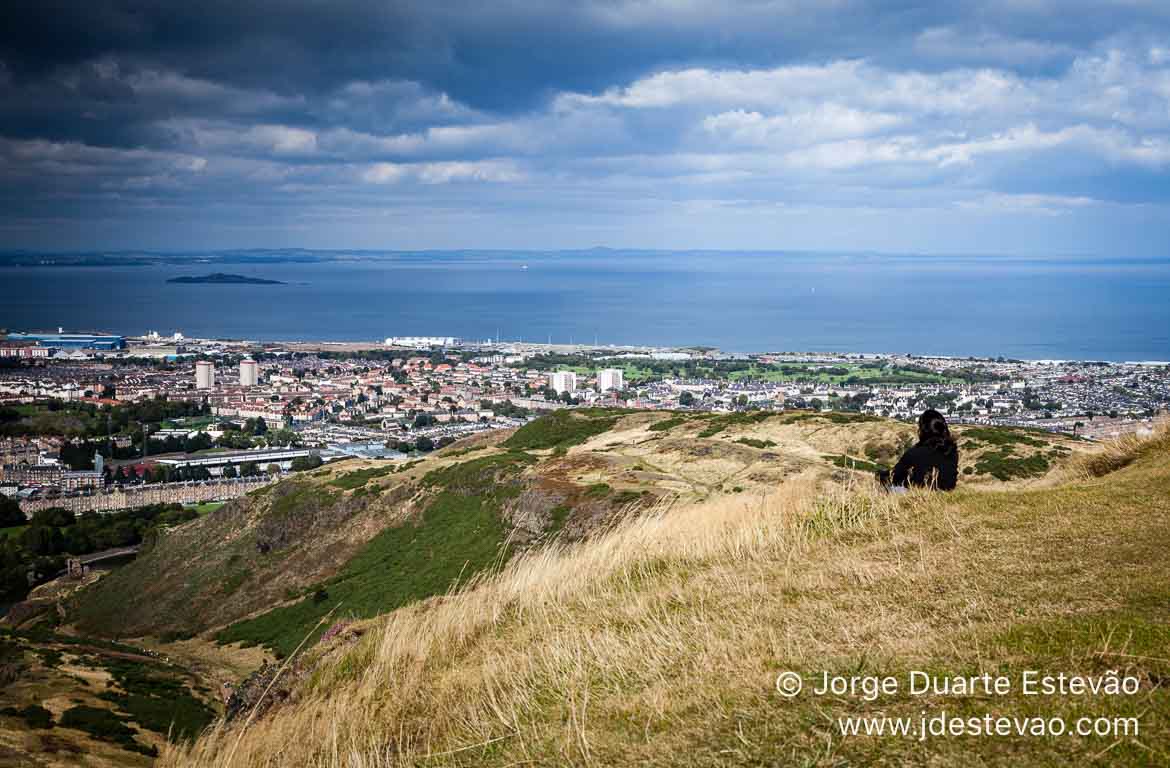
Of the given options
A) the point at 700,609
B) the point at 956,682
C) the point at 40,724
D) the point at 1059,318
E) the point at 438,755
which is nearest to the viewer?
the point at 956,682

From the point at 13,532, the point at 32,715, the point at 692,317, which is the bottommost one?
the point at 13,532

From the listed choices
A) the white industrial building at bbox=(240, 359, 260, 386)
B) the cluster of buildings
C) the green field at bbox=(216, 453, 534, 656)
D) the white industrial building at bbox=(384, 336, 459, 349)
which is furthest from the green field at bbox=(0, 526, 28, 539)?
the white industrial building at bbox=(384, 336, 459, 349)

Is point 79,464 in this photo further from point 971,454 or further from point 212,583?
point 971,454

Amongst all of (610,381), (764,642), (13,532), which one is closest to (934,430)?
(764,642)

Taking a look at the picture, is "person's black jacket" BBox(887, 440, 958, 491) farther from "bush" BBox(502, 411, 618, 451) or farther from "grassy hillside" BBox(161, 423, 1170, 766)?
"bush" BBox(502, 411, 618, 451)

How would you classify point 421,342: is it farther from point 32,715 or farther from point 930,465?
point 930,465

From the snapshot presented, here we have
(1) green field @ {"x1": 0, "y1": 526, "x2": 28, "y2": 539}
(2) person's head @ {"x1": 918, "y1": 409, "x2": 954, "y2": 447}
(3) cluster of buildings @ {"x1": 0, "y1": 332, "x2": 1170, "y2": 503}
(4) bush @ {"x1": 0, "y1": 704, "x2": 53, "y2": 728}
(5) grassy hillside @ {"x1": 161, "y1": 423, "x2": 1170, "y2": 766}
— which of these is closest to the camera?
(5) grassy hillside @ {"x1": 161, "y1": 423, "x2": 1170, "y2": 766}

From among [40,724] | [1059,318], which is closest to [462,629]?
[40,724]
